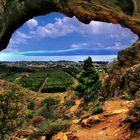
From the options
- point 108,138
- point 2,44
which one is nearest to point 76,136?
point 108,138

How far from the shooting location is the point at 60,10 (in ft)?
25.2

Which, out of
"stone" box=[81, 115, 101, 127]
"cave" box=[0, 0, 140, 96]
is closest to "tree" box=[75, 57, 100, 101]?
"stone" box=[81, 115, 101, 127]

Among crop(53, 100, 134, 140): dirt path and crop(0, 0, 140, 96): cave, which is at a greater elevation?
crop(0, 0, 140, 96): cave

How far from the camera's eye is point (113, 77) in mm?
42688

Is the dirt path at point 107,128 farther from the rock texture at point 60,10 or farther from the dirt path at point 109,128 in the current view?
the rock texture at point 60,10

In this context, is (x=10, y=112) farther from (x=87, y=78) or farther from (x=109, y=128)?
(x=87, y=78)

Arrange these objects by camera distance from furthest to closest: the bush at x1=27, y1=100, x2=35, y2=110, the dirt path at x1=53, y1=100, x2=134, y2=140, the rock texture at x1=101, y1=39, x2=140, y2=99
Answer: the bush at x1=27, y1=100, x2=35, y2=110 → the rock texture at x1=101, y1=39, x2=140, y2=99 → the dirt path at x1=53, y1=100, x2=134, y2=140

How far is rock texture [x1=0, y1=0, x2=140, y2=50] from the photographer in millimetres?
7043

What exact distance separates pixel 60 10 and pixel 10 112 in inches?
646

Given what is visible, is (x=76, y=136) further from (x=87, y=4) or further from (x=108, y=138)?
(x=87, y=4)

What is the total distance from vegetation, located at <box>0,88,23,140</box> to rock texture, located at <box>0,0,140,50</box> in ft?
50.4

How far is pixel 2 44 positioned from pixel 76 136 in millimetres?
20033

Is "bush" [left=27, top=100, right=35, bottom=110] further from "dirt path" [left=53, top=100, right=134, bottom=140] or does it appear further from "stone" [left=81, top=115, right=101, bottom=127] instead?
"stone" [left=81, top=115, right=101, bottom=127]

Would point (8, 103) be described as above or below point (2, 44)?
below
